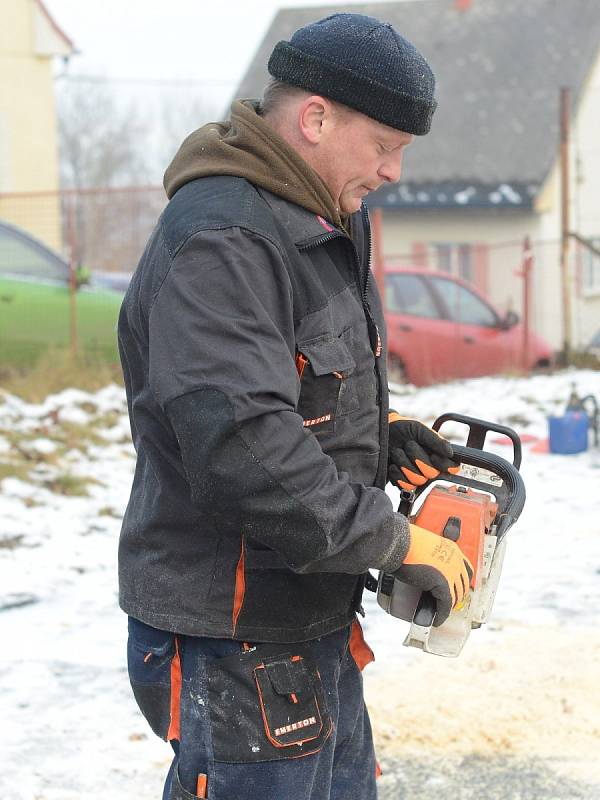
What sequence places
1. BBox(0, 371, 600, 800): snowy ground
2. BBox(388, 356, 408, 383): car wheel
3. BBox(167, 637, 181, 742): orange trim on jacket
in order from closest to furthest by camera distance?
1. BBox(167, 637, 181, 742): orange trim on jacket
2. BBox(0, 371, 600, 800): snowy ground
3. BBox(388, 356, 408, 383): car wheel

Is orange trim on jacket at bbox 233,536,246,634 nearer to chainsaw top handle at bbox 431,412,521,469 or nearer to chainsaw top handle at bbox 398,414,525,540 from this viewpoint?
chainsaw top handle at bbox 398,414,525,540

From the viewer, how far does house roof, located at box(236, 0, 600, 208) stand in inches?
696

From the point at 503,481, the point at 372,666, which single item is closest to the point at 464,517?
the point at 503,481

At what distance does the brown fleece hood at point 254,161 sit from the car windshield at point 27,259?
7.53m

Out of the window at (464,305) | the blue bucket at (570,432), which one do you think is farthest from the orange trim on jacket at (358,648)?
the window at (464,305)

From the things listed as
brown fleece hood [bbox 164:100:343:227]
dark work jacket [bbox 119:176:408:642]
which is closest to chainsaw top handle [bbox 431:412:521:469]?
dark work jacket [bbox 119:176:408:642]

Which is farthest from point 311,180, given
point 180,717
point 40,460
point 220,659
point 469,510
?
point 40,460

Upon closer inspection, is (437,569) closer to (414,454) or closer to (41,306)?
(414,454)

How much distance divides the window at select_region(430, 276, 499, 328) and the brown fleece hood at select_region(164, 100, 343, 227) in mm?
8552

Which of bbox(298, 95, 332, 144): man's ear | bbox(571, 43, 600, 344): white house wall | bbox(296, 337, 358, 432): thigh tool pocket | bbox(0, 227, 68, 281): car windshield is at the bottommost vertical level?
bbox(571, 43, 600, 344): white house wall

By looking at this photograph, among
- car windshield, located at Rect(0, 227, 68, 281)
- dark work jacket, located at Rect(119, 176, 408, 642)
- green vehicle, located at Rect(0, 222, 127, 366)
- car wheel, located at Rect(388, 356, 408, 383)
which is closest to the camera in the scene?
dark work jacket, located at Rect(119, 176, 408, 642)

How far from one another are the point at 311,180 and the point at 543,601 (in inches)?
114

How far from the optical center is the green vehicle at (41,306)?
902cm

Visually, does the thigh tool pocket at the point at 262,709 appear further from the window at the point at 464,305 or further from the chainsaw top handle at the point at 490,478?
the window at the point at 464,305
